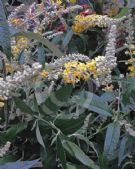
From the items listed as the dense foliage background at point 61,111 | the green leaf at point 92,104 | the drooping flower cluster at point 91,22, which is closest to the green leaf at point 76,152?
the dense foliage background at point 61,111

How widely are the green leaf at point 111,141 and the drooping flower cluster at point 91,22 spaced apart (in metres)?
0.29

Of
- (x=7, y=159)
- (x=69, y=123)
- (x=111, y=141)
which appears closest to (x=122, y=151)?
(x=111, y=141)

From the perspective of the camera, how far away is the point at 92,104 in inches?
38.7

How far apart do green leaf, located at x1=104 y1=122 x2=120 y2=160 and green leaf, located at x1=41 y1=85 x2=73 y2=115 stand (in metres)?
0.14

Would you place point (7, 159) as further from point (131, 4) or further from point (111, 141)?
point (131, 4)

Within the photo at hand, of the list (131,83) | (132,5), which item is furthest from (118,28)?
(131,83)

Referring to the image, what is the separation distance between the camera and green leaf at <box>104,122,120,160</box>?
94cm

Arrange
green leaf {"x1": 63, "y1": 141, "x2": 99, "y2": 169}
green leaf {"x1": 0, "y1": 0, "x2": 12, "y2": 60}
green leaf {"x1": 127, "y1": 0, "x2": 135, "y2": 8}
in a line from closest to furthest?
green leaf {"x1": 0, "y1": 0, "x2": 12, "y2": 60} < green leaf {"x1": 63, "y1": 141, "x2": 99, "y2": 169} < green leaf {"x1": 127, "y1": 0, "x2": 135, "y2": 8}

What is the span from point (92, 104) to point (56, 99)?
12 cm

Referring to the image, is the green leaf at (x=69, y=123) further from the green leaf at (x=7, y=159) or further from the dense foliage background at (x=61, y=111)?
the green leaf at (x=7, y=159)

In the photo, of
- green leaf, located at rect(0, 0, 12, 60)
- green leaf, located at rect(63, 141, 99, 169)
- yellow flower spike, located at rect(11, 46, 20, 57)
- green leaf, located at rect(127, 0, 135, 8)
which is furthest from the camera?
green leaf, located at rect(127, 0, 135, 8)

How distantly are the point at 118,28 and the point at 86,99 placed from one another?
36 cm

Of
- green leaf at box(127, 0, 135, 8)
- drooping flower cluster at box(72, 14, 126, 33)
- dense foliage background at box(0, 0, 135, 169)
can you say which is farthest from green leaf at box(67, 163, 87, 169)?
green leaf at box(127, 0, 135, 8)

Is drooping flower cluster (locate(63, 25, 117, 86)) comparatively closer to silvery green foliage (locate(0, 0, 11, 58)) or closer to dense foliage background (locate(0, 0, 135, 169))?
dense foliage background (locate(0, 0, 135, 169))
